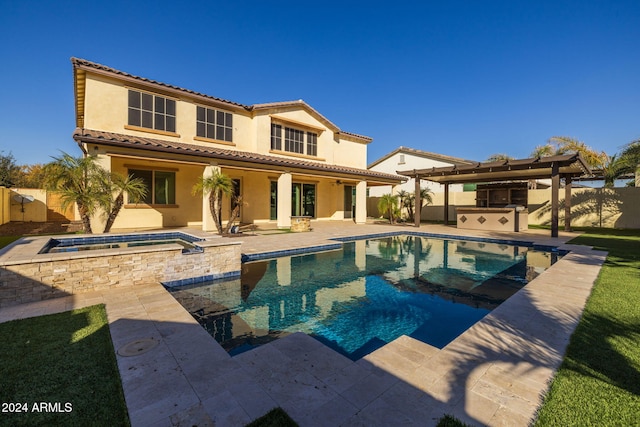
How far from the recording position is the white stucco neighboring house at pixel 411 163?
1009 inches

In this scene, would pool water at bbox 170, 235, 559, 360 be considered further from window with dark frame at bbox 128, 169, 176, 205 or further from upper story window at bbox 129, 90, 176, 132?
upper story window at bbox 129, 90, 176, 132

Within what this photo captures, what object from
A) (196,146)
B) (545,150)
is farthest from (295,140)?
(545,150)

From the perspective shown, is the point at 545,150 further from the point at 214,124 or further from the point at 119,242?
the point at 119,242

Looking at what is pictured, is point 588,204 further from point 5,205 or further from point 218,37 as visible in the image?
point 5,205

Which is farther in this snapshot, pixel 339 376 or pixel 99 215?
pixel 99 215

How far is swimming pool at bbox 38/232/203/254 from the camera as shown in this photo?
7123mm

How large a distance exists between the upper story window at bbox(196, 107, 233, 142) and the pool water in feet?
31.6

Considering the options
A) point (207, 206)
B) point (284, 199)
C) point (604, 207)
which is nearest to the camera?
point (207, 206)

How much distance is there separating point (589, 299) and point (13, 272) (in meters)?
10.2

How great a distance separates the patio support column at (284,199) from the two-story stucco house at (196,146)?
2.2 inches

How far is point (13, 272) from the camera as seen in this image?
15.5 ft

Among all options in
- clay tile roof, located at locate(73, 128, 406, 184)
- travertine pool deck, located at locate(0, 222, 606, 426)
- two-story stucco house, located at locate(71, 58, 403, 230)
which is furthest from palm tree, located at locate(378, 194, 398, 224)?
travertine pool deck, located at locate(0, 222, 606, 426)

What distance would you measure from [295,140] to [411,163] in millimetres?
14385

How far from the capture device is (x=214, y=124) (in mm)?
15273
